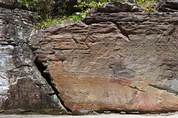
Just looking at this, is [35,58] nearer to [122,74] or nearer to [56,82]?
[56,82]

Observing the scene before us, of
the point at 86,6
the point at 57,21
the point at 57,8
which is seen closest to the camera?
the point at 57,21

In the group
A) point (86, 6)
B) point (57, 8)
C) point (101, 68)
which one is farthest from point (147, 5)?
point (57, 8)

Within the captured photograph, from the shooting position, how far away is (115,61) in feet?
10.6

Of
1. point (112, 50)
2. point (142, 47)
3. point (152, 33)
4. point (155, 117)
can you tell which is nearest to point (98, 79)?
point (112, 50)

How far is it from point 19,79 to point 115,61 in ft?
8.49

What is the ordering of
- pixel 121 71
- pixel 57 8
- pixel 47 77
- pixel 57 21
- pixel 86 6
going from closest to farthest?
pixel 121 71 < pixel 47 77 < pixel 57 21 < pixel 86 6 < pixel 57 8

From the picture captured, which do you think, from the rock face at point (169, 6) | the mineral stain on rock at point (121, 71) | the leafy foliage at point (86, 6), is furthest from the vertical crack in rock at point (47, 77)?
the rock face at point (169, 6)

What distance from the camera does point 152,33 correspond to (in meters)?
3.18

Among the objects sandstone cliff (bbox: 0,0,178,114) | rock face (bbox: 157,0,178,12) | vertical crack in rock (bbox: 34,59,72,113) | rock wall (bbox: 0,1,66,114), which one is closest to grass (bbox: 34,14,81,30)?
sandstone cliff (bbox: 0,0,178,114)

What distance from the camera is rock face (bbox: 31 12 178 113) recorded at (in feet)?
10.3

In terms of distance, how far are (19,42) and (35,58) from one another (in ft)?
2.12

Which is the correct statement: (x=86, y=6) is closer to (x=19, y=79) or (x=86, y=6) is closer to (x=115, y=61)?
(x=115, y=61)

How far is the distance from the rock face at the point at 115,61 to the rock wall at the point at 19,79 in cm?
38

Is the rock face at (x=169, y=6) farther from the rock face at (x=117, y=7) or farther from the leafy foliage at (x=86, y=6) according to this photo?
the leafy foliage at (x=86, y=6)
